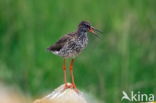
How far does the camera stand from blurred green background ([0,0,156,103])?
434 inches

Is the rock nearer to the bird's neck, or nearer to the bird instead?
the bird

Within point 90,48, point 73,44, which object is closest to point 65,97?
point 73,44

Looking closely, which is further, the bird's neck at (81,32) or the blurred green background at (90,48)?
the blurred green background at (90,48)

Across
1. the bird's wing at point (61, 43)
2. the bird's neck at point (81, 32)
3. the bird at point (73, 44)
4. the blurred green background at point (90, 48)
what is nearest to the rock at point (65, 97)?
the bird at point (73, 44)

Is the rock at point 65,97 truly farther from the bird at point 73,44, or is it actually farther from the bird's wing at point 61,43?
the bird's wing at point 61,43

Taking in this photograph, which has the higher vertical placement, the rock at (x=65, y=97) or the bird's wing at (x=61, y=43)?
the bird's wing at (x=61, y=43)

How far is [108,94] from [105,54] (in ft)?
1.69

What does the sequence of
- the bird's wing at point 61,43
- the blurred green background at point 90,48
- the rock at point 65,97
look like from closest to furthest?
the rock at point 65,97
the bird's wing at point 61,43
the blurred green background at point 90,48

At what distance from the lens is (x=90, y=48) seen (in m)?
11.3

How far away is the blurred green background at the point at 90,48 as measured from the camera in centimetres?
1103

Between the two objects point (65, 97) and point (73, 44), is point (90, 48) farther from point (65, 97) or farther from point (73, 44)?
point (65, 97)

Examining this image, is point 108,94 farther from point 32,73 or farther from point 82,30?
point 82,30

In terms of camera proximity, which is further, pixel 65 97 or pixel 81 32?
pixel 81 32

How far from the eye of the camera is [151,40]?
1132cm
